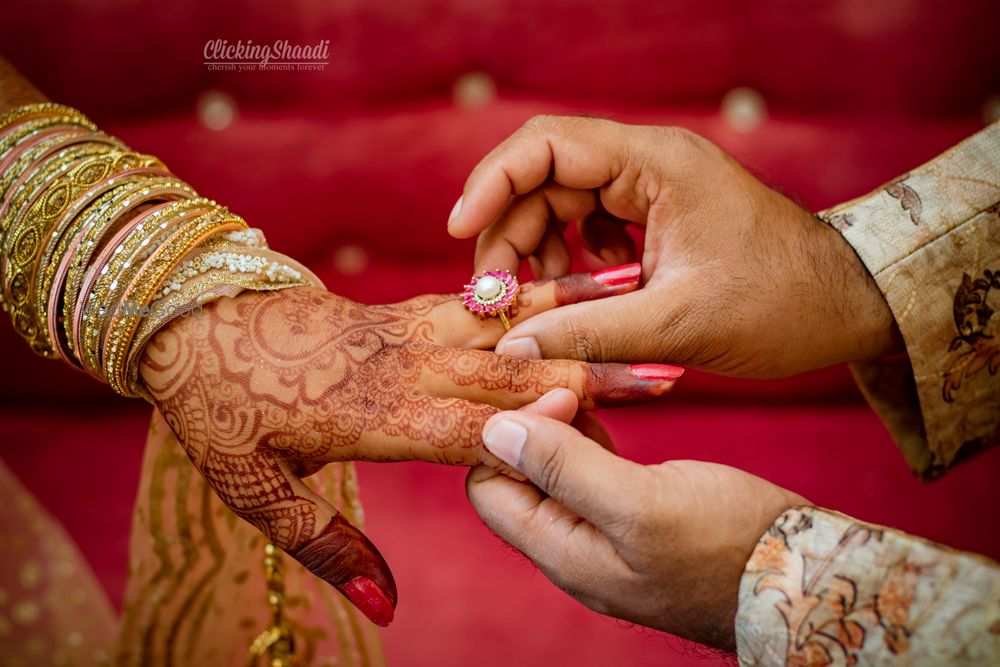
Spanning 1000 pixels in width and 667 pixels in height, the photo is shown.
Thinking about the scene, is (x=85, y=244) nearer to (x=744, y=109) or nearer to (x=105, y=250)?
(x=105, y=250)

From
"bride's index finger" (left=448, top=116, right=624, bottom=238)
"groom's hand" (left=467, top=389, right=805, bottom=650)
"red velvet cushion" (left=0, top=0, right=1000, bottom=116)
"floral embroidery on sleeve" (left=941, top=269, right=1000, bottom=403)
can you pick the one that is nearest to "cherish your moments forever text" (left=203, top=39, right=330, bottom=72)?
"red velvet cushion" (left=0, top=0, right=1000, bottom=116)

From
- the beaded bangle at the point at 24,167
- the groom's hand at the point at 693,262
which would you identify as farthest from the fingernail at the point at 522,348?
the beaded bangle at the point at 24,167

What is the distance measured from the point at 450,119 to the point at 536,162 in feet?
1.85

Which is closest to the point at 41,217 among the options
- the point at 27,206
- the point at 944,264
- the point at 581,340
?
the point at 27,206

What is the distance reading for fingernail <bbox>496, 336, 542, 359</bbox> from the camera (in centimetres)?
94

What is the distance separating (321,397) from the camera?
867mm

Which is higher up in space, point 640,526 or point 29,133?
point 29,133

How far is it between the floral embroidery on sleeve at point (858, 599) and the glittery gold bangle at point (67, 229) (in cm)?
79

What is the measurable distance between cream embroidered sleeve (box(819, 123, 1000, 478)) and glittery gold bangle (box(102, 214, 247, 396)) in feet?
2.80

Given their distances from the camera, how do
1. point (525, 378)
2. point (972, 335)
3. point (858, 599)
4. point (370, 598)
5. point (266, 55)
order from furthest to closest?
point (266, 55) → point (972, 335) → point (525, 378) → point (370, 598) → point (858, 599)

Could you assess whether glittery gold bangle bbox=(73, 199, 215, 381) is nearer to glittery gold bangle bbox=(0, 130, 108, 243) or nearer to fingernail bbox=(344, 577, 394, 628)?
glittery gold bangle bbox=(0, 130, 108, 243)

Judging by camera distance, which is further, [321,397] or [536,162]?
[536,162]

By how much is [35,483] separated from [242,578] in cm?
62

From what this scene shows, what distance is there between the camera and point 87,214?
86cm
